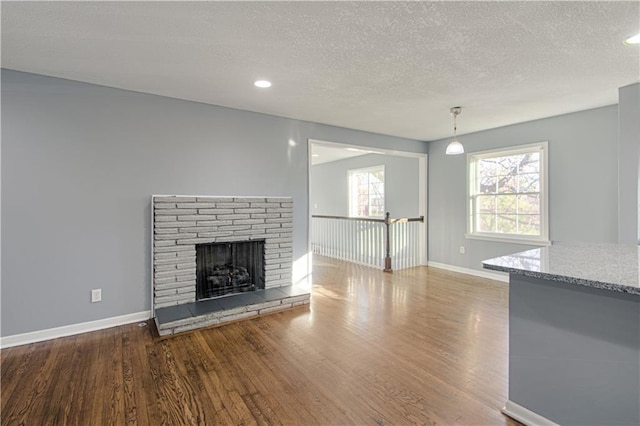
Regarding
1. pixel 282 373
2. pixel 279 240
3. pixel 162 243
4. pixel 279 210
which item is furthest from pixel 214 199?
pixel 282 373

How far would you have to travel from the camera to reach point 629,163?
3172mm

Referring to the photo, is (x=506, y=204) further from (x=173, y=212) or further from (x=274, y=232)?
(x=173, y=212)

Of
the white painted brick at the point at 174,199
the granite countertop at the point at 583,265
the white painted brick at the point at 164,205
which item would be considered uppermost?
the white painted brick at the point at 174,199

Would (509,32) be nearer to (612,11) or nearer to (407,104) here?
(612,11)

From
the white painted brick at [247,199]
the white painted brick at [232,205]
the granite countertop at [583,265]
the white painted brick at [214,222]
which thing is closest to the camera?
the granite countertop at [583,265]

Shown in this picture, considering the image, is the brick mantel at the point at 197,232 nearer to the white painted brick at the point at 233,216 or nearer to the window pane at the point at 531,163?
the white painted brick at the point at 233,216

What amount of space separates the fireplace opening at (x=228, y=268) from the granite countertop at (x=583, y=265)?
2.92m

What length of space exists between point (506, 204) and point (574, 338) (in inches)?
149

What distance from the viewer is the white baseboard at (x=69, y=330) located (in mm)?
2824

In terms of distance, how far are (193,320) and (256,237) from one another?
1210 millimetres

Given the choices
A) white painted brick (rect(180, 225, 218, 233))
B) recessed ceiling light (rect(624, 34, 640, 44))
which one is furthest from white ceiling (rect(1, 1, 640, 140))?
white painted brick (rect(180, 225, 218, 233))

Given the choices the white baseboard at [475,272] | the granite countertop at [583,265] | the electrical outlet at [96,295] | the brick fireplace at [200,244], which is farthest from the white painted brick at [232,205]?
the white baseboard at [475,272]

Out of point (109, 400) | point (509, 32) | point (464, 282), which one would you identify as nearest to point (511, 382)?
point (509, 32)

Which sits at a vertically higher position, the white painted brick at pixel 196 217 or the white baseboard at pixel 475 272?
the white painted brick at pixel 196 217
